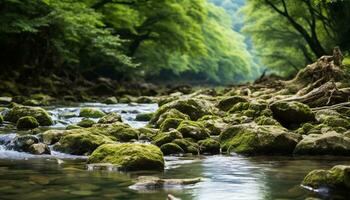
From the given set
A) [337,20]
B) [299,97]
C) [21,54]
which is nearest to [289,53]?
[337,20]

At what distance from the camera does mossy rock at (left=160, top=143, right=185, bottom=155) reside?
9383 mm

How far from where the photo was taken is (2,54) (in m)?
24.2

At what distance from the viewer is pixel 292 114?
468 inches

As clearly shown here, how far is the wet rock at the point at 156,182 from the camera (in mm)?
6449

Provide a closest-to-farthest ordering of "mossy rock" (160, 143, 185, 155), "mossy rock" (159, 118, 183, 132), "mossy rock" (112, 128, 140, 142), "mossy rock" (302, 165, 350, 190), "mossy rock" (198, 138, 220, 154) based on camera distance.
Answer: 1. "mossy rock" (302, 165, 350, 190)
2. "mossy rock" (160, 143, 185, 155)
3. "mossy rock" (198, 138, 220, 154)
4. "mossy rock" (112, 128, 140, 142)
5. "mossy rock" (159, 118, 183, 132)

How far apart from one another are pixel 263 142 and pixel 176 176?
2.66 metres

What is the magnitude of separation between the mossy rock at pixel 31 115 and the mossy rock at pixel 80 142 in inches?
132

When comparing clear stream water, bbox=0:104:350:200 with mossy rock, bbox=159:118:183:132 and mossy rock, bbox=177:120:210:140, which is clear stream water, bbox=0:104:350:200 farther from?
mossy rock, bbox=159:118:183:132

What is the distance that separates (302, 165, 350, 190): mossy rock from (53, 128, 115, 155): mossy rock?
4097mm

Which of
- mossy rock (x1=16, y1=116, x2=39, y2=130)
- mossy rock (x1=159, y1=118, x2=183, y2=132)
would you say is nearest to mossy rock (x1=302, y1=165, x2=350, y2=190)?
mossy rock (x1=159, y1=118, x2=183, y2=132)

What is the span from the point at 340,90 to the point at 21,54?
15410 millimetres

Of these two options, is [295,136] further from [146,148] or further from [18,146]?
[18,146]

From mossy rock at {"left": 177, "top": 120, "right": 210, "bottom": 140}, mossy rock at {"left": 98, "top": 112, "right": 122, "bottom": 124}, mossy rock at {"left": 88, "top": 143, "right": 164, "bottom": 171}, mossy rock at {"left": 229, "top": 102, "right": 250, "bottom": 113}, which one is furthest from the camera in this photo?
mossy rock at {"left": 229, "top": 102, "right": 250, "bottom": 113}

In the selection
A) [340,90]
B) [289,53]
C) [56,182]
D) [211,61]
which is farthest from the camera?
[211,61]
